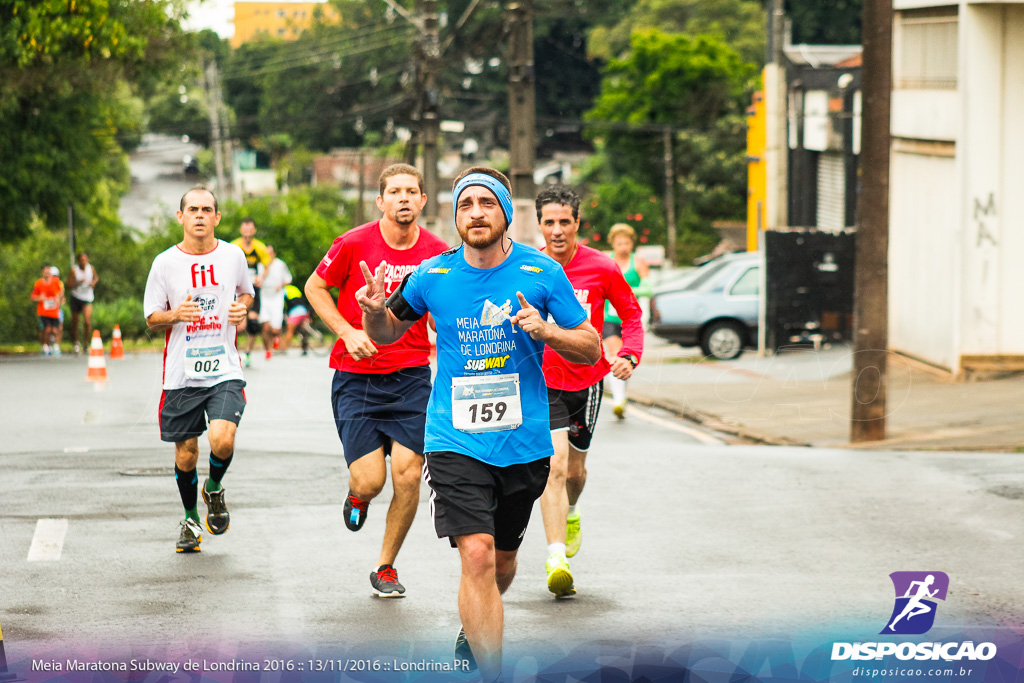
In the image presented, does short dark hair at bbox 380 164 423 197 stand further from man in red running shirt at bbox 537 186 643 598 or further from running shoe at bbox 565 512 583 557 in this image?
running shoe at bbox 565 512 583 557

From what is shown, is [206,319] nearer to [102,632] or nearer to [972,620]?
[102,632]

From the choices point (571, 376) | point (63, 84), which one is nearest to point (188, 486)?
point (571, 376)

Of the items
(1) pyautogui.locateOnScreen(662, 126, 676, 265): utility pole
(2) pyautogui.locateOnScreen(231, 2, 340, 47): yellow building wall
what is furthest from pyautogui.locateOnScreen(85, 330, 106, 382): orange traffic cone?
(2) pyautogui.locateOnScreen(231, 2, 340, 47): yellow building wall

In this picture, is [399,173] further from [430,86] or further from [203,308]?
[430,86]

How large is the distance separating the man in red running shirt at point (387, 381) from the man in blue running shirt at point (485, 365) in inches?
63.7

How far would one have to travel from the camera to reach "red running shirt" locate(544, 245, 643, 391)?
693 centimetres

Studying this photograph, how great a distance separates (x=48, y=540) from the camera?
7582 millimetres

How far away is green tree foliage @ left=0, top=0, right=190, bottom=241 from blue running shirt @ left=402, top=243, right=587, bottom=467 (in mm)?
17116

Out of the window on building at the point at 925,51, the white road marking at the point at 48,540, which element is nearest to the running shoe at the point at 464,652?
the white road marking at the point at 48,540

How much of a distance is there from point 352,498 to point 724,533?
8.19 feet

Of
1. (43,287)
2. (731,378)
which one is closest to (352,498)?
(731,378)

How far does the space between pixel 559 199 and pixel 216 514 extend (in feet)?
8.57

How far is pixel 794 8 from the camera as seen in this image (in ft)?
216

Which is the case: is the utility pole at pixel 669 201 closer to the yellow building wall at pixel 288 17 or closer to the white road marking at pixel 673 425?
the yellow building wall at pixel 288 17
